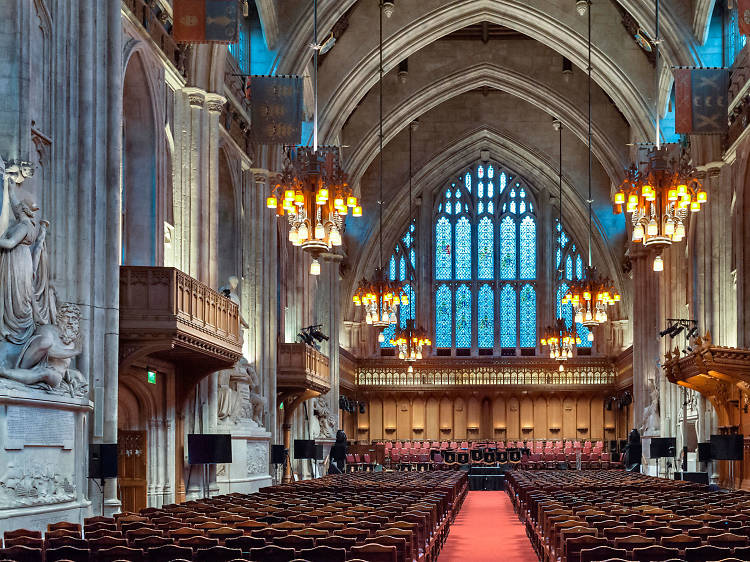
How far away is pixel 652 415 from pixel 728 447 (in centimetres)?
1407

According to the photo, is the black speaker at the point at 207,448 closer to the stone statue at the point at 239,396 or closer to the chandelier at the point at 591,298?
the stone statue at the point at 239,396

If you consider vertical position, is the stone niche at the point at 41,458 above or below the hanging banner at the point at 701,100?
below

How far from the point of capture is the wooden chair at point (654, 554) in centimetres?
934

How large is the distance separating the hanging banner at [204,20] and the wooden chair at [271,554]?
1467 centimetres

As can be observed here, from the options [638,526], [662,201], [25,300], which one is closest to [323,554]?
[638,526]

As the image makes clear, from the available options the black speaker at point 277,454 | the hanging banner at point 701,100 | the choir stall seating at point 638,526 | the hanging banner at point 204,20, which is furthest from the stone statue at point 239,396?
the hanging banner at point 701,100

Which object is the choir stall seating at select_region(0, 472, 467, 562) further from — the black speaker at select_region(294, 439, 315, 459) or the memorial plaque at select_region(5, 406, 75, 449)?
the black speaker at select_region(294, 439, 315, 459)

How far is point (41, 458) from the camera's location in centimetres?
1527

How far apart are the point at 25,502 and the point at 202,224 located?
1155 centimetres

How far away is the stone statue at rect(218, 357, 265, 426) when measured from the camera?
26.5 meters

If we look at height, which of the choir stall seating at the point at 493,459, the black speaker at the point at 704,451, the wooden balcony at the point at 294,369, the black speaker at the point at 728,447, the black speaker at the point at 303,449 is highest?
the wooden balcony at the point at 294,369

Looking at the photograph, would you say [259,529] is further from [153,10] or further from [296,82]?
[296,82]

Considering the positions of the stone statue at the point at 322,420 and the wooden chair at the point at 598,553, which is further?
the stone statue at the point at 322,420

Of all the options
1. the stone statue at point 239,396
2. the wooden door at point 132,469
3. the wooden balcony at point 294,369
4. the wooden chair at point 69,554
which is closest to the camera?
the wooden chair at point 69,554
